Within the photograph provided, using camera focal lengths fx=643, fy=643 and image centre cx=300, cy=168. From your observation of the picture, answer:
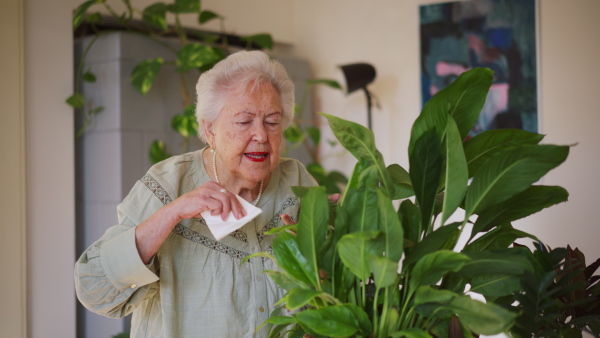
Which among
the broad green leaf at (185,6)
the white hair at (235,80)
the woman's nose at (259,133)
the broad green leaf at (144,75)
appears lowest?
the woman's nose at (259,133)

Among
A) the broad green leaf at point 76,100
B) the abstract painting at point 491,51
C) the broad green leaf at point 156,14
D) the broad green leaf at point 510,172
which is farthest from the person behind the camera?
the abstract painting at point 491,51

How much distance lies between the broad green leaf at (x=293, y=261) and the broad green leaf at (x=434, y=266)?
0.21 m

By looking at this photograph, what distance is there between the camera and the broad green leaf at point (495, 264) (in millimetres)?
1261

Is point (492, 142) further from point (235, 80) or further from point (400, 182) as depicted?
point (235, 80)

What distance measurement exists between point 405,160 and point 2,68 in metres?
2.82

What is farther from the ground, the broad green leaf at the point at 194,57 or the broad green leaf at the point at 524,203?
the broad green leaf at the point at 194,57

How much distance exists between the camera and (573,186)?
4117 millimetres

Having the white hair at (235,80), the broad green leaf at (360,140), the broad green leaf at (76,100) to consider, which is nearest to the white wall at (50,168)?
the broad green leaf at (76,100)

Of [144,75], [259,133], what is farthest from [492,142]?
[144,75]

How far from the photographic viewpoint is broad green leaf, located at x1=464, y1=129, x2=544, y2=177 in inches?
54.2

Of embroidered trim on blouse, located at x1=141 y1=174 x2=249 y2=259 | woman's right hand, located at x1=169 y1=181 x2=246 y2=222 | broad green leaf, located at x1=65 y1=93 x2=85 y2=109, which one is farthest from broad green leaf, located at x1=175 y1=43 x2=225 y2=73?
woman's right hand, located at x1=169 y1=181 x2=246 y2=222

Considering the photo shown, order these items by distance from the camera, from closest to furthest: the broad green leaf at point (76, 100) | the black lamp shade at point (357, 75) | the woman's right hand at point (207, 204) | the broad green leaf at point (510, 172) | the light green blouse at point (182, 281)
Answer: the broad green leaf at point (510, 172) < the woman's right hand at point (207, 204) < the light green blouse at point (182, 281) < the broad green leaf at point (76, 100) < the black lamp shade at point (357, 75)

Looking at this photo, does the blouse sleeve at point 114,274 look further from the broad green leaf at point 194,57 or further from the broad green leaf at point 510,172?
the broad green leaf at point 194,57

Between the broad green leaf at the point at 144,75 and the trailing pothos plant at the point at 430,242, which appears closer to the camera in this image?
the trailing pothos plant at the point at 430,242
